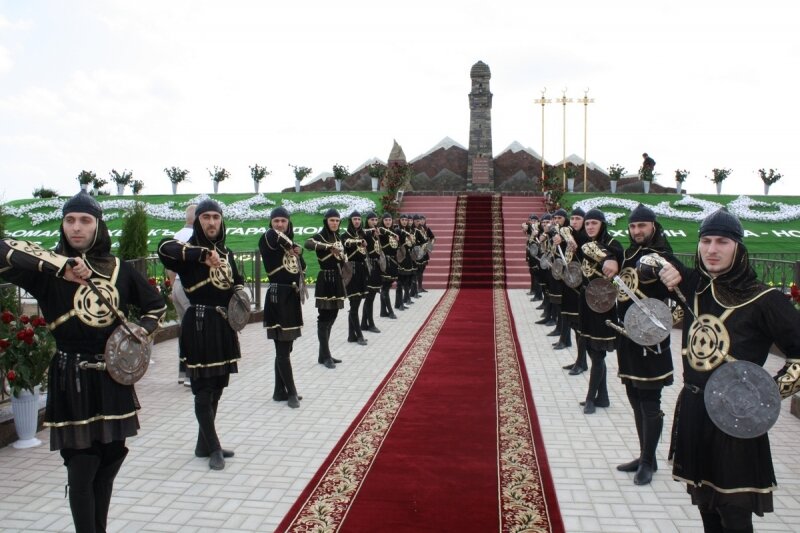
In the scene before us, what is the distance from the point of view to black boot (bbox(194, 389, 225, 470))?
5516mm

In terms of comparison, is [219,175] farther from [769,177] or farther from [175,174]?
[769,177]

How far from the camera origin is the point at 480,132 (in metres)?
35.5

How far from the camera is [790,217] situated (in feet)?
87.4

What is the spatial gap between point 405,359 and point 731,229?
7014 mm

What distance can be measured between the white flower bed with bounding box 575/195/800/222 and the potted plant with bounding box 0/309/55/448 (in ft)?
74.6

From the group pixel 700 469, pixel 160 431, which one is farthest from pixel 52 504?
pixel 700 469

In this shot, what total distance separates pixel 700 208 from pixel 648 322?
87.1ft

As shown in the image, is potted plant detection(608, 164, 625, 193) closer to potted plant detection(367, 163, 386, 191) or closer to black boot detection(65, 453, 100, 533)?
potted plant detection(367, 163, 386, 191)

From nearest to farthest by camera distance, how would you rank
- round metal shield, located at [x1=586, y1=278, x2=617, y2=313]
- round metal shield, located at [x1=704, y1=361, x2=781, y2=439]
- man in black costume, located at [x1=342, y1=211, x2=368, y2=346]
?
round metal shield, located at [x1=704, y1=361, x2=781, y2=439]
round metal shield, located at [x1=586, y1=278, x2=617, y2=313]
man in black costume, located at [x1=342, y1=211, x2=368, y2=346]

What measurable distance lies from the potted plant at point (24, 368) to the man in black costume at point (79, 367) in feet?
9.02

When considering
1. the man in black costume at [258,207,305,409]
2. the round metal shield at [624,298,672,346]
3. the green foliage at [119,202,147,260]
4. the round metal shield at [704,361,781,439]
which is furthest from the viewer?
the green foliage at [119,202,147,260]

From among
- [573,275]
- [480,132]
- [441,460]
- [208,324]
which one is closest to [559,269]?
[573,275]

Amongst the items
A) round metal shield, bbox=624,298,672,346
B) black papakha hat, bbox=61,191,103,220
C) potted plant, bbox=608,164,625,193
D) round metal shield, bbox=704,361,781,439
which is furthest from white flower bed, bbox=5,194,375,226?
round metal shield, bbox=704,361,781,439

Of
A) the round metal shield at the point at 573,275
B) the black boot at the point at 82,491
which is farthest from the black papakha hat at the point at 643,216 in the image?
the black boot at the point at 82,491
